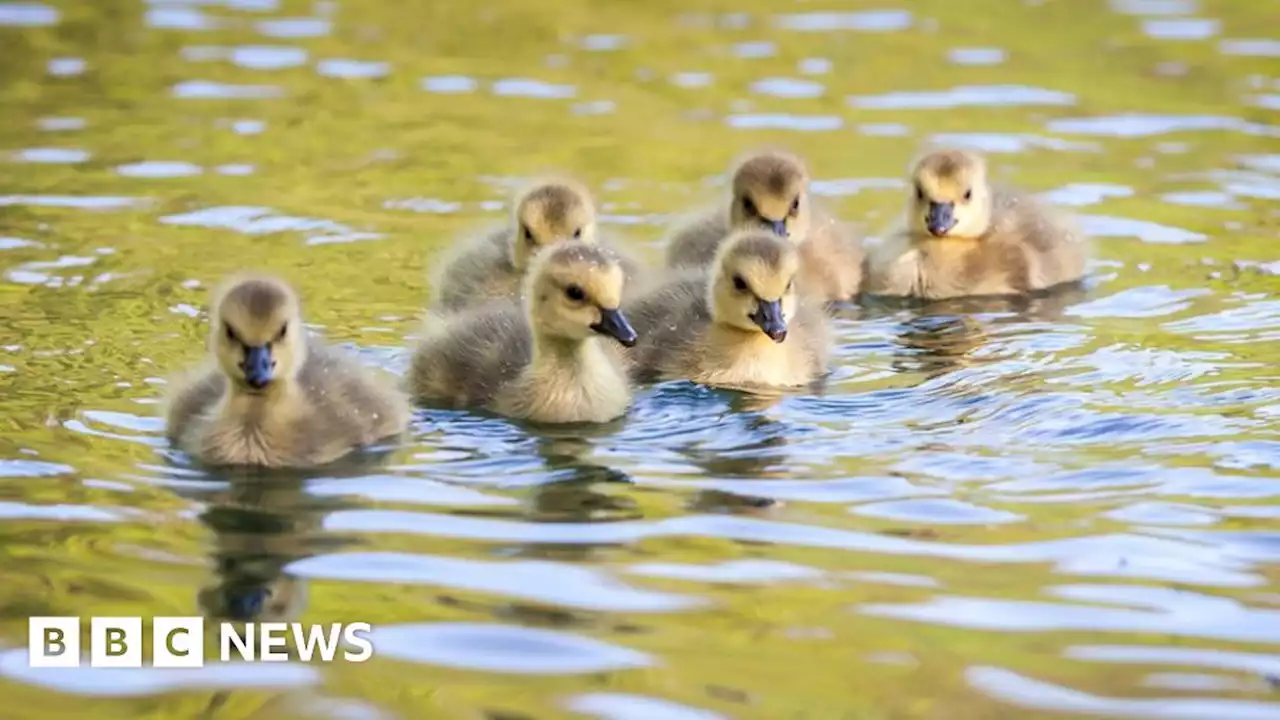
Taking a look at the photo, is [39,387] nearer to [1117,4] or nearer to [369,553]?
[369,553]

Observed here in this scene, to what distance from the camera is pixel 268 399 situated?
673 centimetres

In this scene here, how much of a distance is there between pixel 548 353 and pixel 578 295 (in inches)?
10.6

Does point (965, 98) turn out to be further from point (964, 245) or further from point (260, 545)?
point (260, 545)

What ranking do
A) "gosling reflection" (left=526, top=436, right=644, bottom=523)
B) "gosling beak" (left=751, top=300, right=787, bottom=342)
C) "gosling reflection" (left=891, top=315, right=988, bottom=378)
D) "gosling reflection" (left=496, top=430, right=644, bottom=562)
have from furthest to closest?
"gosling reflection" (left=891, top=315, right=988, bottom=378)
"gosling beak" (left=751, top=300, right=787, bottom=342)
"gosling reflection" (left=526, top=436, right=644, bottom=523)
"gosling reflection" (left=496, top=430, right=644, bottom=562)

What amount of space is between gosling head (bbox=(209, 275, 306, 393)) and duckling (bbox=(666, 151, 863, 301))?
2.38 metres

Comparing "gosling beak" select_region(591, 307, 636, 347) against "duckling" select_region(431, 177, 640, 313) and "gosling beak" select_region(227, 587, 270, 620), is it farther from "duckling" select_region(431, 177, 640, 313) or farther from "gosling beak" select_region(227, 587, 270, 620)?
"gosling beak" select_region(227, 587, 270, 620)

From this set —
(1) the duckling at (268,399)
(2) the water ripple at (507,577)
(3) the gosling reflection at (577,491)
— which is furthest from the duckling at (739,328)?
(2) the water ripple at (507,577)

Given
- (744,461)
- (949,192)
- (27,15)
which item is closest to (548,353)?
(744,461)

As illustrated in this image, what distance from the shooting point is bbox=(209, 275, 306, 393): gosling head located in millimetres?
6543

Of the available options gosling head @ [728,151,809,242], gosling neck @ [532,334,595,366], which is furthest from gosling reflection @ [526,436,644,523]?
gosling head @ [728,151,809,242]

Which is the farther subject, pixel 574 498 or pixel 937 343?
pixel 937 343

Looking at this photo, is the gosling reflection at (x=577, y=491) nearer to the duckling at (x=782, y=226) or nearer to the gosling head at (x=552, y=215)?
the gosling head at (x=552, y=215)

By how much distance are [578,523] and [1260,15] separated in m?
Answer: 9.70

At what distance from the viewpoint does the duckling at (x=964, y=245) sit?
9227 millimetres
